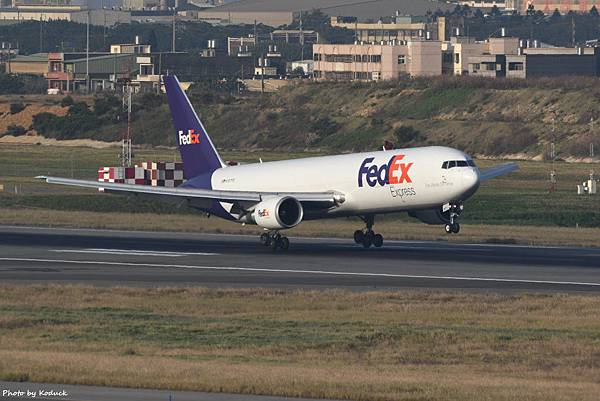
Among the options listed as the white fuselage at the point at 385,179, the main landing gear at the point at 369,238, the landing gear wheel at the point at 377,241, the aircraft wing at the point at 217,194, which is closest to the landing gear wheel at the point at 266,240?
the aircraft wing at the point at 217,194

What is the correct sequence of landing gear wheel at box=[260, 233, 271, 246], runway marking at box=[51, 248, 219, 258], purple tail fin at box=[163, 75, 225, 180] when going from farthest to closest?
purple tail fin at box=[163, 75, 225, 180]
landing gear wheel at box=[260, 233, 271, 246]
runway marking at box=[51, 248, 219, 258]

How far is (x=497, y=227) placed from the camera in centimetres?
7656

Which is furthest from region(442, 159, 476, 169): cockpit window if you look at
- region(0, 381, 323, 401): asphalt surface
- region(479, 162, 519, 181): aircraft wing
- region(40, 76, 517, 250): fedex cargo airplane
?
region(0, 381, 323, 401): asphalt surface

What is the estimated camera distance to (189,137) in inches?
2719

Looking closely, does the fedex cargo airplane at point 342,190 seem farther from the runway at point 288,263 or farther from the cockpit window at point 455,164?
the runway at point 288,263

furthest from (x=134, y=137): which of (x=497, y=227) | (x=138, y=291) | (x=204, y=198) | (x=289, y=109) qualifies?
(x=138, y=291)

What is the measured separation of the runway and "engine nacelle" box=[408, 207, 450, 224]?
51.3 inches

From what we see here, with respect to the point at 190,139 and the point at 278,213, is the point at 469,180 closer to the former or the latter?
the point at 278,213

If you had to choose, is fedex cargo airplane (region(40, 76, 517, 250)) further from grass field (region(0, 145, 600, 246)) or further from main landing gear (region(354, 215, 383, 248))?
grass field (region(0, 145, 600, 246))

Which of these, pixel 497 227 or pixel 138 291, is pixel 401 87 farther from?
pixel 138 291

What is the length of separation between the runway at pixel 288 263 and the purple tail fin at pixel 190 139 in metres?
3.30

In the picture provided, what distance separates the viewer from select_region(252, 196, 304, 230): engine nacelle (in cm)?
6002

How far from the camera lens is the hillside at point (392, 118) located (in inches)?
5842

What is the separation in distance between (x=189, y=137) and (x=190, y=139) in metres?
0.12
